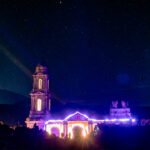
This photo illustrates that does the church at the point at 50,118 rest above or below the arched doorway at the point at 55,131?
above

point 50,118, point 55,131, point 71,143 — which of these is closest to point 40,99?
point 50,118

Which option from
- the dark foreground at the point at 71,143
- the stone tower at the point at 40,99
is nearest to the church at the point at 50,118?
the stone tower at the point at 40,99

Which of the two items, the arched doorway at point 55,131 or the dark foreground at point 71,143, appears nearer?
the dark foreground at point 71,143

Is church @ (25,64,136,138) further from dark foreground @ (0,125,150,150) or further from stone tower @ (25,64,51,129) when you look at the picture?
dark foreground @ (0,125,150,150)

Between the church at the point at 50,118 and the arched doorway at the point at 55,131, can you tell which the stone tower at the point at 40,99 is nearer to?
the church at the point at 50,118

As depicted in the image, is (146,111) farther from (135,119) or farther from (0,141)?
(0,141)

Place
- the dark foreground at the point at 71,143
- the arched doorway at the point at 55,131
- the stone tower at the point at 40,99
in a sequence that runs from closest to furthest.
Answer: the dark foreground at the point at 71,143
the arched doorway at the point at 55,131
the stone tower at the point at 40,99

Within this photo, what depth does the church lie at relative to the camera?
38250 millimetres

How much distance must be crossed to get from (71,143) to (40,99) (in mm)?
26002

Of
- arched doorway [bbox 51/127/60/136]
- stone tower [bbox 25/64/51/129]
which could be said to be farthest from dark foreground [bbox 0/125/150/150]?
stone tower [bbox 25/64/51/129]

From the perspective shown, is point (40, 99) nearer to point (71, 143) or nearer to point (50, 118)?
point (50, 118)

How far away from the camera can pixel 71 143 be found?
14.6m

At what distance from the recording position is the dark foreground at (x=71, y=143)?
1151 cm

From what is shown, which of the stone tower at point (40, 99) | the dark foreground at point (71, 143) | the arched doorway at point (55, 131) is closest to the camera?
the dark foreground at point (71, 143)
